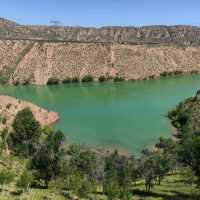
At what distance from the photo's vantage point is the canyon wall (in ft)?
396

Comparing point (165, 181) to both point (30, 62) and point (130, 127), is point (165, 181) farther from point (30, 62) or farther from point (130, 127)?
point (30, 62)

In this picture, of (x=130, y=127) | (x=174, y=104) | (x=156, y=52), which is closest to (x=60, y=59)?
(x=156, y=52)

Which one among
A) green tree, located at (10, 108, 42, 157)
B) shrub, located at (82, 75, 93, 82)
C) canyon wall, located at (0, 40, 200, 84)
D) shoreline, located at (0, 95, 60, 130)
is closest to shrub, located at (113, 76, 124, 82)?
canyon wall, located at (0, 40, 200, 84)

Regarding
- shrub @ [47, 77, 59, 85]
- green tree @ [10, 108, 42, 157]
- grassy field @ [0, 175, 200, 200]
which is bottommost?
grassy field @ [0, 175, 200, 200]

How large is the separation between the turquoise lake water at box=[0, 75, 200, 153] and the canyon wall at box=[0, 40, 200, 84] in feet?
27.7

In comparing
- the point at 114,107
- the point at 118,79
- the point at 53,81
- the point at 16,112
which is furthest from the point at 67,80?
the point at 16,112

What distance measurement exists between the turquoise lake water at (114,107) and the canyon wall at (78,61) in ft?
27.7

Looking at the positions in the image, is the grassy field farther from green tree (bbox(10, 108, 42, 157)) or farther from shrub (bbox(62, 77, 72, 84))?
shrub (bbox(62, 77, 72, 84))

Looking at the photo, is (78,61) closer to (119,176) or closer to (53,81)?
(53,81)

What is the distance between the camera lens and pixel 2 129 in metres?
53.1

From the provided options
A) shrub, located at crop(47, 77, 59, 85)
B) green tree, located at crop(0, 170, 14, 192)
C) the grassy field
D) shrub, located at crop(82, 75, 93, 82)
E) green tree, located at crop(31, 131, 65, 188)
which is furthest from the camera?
shrub, located at crop(82, 75, 93, 82)

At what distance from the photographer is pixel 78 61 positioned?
419 ft

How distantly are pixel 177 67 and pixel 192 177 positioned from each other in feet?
368

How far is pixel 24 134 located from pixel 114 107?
104ft
